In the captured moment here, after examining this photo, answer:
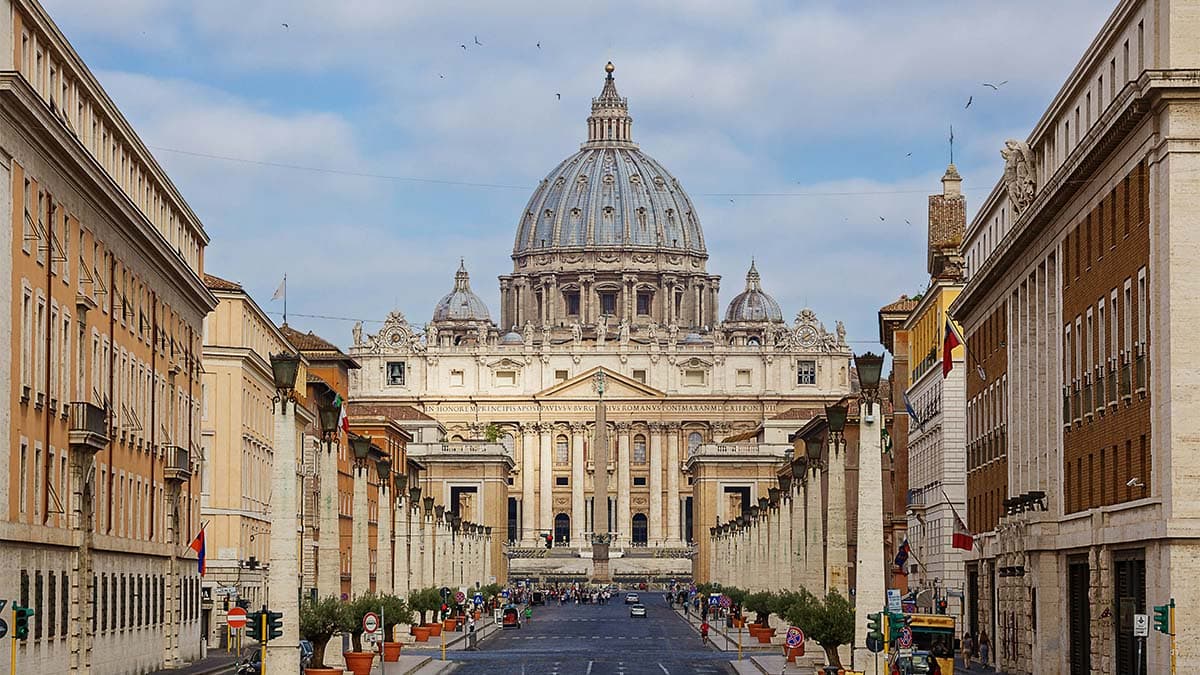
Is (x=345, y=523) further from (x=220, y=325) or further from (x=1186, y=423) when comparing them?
(x=1186, y=423)

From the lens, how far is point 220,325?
86375mm

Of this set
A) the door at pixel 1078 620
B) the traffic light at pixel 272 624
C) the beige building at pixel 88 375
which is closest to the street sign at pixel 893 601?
the door at pixel 1078 620

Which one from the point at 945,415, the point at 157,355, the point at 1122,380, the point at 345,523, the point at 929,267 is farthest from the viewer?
the point at 345,523

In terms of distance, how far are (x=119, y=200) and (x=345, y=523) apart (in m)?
60.6

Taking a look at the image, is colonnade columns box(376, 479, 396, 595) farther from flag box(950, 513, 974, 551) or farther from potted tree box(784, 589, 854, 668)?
potted tree box(784, 589, 854, 668)

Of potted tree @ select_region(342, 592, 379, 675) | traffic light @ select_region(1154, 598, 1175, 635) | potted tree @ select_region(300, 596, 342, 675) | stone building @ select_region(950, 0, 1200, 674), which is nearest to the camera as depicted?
traffic light @ select_region(1154, 598, 1175, 635)

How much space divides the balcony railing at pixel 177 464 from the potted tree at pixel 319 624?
1169cm

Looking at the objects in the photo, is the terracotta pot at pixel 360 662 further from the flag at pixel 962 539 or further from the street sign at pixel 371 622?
the flag at pixel 962 539

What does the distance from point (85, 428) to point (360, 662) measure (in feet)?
41.9

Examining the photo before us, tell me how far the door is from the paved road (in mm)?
16863

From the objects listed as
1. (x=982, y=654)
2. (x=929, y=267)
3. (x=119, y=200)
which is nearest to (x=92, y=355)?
(x=119, y=200)

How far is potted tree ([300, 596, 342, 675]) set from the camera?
5609cm

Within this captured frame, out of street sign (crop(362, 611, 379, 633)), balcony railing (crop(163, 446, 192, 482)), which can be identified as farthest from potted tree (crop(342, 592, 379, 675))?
balcony railing (crop(163, 446, 192, 482))

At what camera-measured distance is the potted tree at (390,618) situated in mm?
66281
